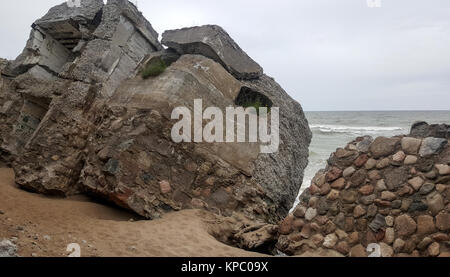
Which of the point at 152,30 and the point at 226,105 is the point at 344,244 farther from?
the point at 152,30

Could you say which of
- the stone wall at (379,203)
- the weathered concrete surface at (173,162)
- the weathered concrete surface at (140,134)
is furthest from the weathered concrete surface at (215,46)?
the stone wall at (379,203)

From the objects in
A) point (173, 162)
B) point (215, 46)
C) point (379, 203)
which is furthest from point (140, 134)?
point (379, 203)

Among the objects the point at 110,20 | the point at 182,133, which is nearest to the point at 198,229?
the point at 182,133

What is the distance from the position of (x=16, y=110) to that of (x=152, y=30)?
4.36 m

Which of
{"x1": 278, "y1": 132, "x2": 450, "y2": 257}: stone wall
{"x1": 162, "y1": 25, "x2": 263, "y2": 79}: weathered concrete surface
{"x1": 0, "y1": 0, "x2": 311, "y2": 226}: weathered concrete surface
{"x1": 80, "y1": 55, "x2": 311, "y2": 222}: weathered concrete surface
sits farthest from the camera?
{"x1": 162, "y1": 25, "x2": 263, "y2": 79}: weathered concrete surface

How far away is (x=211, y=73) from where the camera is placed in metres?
7.17

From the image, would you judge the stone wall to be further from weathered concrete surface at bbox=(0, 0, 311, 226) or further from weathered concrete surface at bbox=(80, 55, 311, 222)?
weathered concrete surface at bbox=(80, 55, 311, 222)

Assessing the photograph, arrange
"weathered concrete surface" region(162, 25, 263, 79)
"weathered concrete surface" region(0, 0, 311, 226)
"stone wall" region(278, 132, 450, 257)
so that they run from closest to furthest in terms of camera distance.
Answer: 1. "stone wall" region(278, 132, 450, 257)
2. "weathered concrete surface" region(0, 0, 311, 226)
3. "weathered concrete surface" region(162, 25, 263, 79)

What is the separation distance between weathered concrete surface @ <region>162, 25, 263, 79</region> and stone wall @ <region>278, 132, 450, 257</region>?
13.2 ft

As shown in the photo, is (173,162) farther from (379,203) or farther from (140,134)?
(379,203)

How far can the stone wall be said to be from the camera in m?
3.59

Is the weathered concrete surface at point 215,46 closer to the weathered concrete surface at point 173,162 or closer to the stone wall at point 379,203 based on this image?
the weathered concrete surface at point 173,162

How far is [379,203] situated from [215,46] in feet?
16.7

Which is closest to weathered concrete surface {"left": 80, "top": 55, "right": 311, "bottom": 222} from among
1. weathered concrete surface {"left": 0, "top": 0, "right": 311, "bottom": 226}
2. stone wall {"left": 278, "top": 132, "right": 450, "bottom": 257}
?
weathered concrete surface {"left": 0, "top": 0, "right": 311, "bottom": 226}
